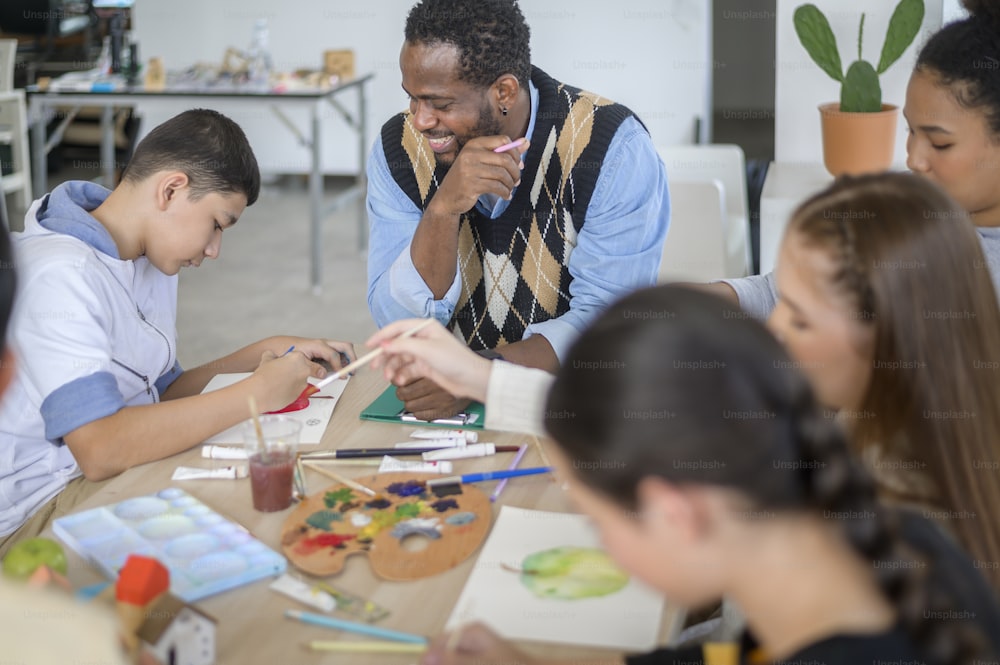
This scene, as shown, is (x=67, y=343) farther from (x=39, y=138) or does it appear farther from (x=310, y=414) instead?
(x=39, y=138)

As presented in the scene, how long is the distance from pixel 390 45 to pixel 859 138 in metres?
3.63

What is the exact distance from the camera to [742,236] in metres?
3.35

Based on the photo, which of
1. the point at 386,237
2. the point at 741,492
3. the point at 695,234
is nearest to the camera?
the point at 741,492

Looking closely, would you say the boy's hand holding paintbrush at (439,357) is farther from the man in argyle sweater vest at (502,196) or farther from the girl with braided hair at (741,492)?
the girl with braided hair at (741,492)

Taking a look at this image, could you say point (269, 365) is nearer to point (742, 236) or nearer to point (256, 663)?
point (256, 663)

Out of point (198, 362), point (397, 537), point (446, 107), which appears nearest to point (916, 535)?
point (397, 537)

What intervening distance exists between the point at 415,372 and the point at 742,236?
199cm

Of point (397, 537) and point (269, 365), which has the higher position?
point (269, 365)

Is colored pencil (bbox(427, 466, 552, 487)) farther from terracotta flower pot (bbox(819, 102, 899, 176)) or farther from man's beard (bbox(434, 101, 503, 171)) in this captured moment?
terracotta flower pot (bbox(819, 102, 899, 176))

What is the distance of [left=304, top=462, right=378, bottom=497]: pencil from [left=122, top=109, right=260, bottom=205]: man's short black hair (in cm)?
59

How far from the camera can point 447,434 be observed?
1.63 m

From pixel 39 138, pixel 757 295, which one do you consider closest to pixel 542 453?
pixel 757 295

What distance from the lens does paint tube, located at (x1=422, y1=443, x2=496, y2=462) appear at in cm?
155

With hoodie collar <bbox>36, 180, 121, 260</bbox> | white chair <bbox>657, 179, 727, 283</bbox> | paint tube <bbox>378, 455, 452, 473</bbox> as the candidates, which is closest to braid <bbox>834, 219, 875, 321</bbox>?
paint tube <bbox>378, 455, 452, 473</bbox>
